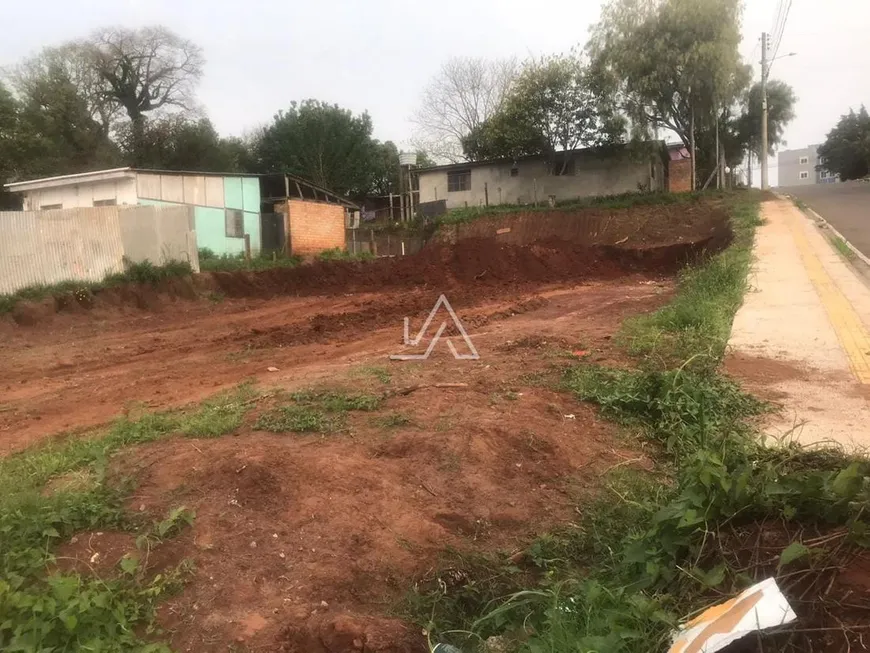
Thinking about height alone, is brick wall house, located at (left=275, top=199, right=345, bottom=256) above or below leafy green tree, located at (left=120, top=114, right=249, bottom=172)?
below

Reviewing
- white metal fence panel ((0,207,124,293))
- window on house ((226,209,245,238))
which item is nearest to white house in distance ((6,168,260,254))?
window on house ((226,209,245,238))

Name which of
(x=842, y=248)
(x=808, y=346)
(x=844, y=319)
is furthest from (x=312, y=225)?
(x=808, y=346)

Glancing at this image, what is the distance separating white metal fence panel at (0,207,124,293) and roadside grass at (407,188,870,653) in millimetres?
14260

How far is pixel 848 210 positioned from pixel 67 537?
1000 inches

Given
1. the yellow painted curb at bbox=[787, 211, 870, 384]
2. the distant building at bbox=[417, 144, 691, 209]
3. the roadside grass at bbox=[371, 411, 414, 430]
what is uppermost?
the distant building at bbox=[417, 144, 691, 209]

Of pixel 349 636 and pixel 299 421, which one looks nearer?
pixel 349 636

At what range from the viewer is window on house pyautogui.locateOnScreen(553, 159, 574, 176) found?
28658 mm

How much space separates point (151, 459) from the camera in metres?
4.72

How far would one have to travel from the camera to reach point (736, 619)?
2.21 meters

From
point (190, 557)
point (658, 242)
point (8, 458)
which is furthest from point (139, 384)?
point (658, 242)

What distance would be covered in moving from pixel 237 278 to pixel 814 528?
53.4 ft

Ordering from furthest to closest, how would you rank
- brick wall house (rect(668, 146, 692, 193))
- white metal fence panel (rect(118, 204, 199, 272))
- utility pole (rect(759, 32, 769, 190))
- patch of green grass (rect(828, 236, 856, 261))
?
brick wall house (rect(668, 146, 692, 193)) < utility pole (rect(759, 32, 769, 190)) < white metal fence panel (rect(118, 204, 199, 272)) < patch of green grass (rect(828, 236, 856, 261))

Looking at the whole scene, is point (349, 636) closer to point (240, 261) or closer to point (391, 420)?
point (391, 420)

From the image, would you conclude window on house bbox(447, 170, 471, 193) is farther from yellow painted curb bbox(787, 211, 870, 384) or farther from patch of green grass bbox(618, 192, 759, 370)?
patch of green grass bbox(618, 192, 759, 370)
